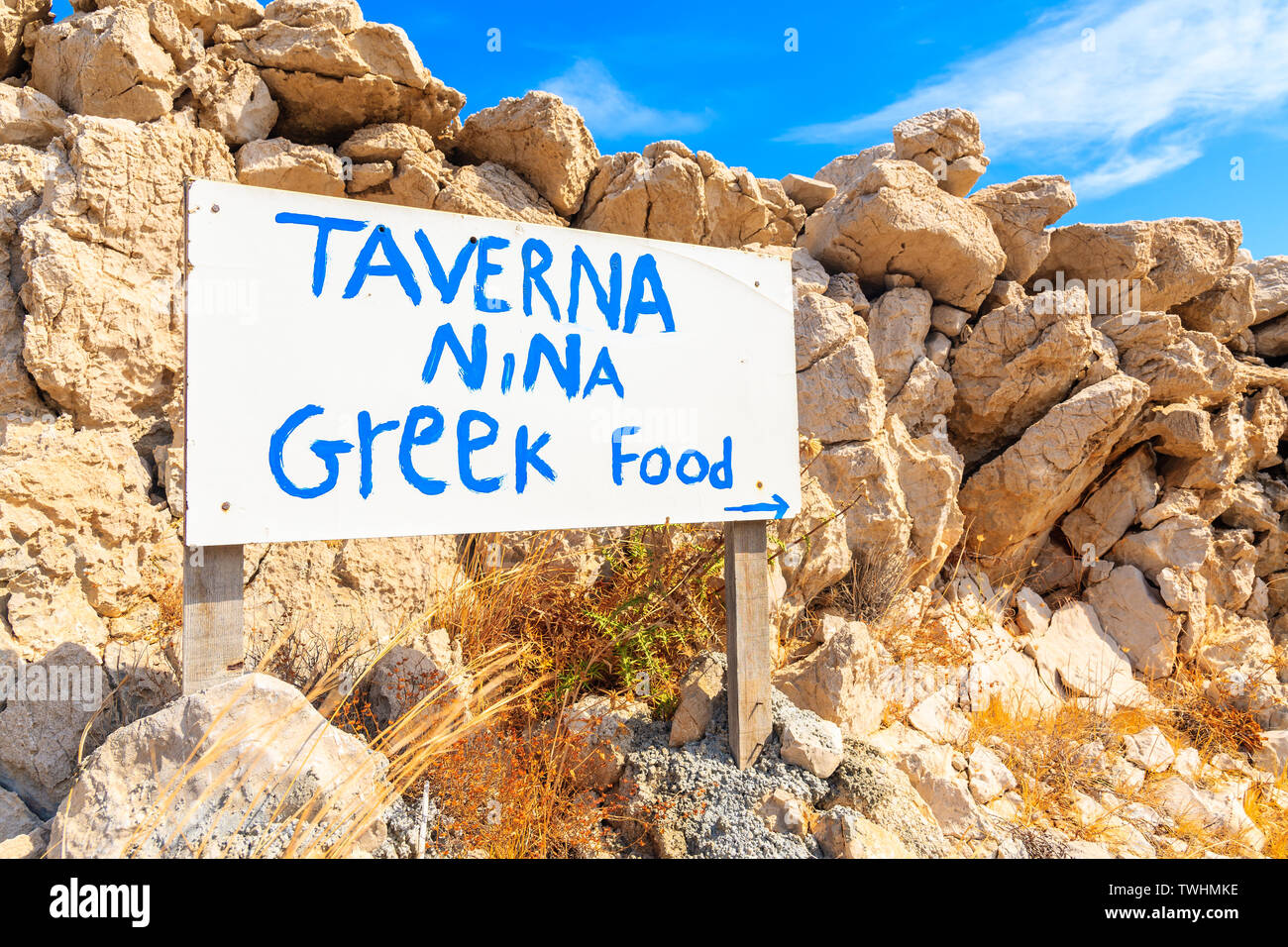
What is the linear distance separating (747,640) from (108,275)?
10.3 ft

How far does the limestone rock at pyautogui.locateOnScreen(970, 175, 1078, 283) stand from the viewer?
545 centimetres

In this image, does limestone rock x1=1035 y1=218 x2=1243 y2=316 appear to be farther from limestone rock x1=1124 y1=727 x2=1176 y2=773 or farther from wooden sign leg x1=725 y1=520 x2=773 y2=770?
wooden sign leg x1=725 y1=520 x2=773 y2=770

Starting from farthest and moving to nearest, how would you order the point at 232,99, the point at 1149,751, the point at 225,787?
the point at 1149,751
the point at 232,99
the point at 225,787

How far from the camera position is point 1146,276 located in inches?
230

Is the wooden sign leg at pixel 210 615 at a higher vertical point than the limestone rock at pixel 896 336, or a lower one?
lower

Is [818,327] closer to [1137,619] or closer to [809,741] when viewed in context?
[809,741]

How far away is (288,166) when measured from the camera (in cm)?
369

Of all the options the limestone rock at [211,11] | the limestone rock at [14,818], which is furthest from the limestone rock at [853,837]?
the limestone rock at [211,11]

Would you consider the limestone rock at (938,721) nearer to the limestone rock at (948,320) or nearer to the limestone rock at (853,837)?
the limestone rock at (853,837)

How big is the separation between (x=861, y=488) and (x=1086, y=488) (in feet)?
8.63

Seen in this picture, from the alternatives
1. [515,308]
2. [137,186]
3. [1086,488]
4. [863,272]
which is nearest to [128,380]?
[137,186]

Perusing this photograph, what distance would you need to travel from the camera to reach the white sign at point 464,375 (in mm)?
1996

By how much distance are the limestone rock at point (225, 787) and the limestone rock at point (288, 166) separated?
275 cm
